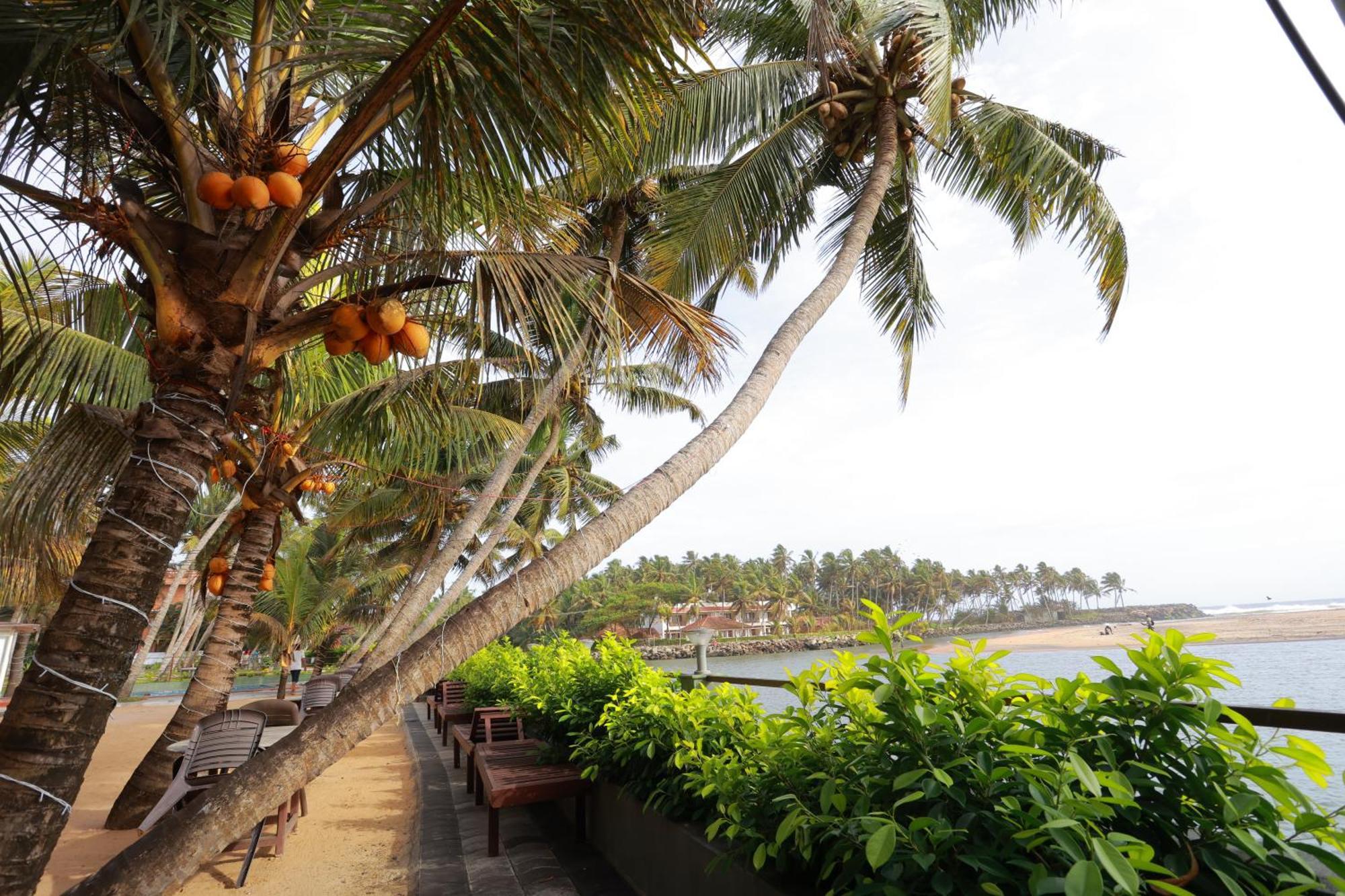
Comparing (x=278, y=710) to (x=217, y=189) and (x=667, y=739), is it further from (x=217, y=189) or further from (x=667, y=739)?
(x=217, y=189)

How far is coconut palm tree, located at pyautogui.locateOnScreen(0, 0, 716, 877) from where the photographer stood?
7.36ft

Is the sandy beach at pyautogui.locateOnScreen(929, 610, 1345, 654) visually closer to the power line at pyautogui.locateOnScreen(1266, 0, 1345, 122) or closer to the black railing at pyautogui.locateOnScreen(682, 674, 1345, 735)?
the black railing at pyautogui.locateOnScreen(682, 674, 1345, 735)

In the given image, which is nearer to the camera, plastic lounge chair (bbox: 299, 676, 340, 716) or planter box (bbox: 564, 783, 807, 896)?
planter box (bbox: 564, 783, 807, 896)

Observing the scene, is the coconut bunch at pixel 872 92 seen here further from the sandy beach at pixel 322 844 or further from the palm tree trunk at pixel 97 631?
the sandy beach at pixel 322 844

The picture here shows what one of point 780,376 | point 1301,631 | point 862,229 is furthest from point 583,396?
point 1301,631

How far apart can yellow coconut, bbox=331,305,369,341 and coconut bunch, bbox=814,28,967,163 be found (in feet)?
14.5

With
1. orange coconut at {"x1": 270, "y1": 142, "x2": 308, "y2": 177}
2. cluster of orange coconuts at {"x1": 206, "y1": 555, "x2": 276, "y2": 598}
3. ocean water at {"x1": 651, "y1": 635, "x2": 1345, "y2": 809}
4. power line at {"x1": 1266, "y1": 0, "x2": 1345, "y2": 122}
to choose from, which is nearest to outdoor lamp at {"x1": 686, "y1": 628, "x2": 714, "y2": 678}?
ocean water at {"x1": 651, "y1": 635, "x2": 1345, "y2": 809}

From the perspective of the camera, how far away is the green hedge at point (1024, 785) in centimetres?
133

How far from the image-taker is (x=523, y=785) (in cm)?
422

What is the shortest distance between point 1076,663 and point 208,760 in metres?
6.02

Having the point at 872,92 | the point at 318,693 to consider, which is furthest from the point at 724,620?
the point at 872,92

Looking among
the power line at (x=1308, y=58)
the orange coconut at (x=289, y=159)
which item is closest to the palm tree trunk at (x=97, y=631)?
the orange coconut at (x=289, y=159)

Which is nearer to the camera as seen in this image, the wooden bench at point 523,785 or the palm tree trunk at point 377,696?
the palm tree trunk at point 377,696

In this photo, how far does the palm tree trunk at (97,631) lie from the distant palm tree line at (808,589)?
55.6m
